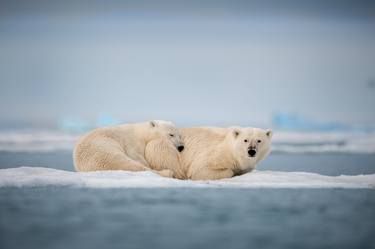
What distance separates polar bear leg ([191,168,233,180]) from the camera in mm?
8258

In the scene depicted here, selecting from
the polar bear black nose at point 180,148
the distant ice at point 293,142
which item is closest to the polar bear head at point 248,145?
the polar bear black nose at point 180,148

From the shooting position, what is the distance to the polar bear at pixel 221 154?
8258mm

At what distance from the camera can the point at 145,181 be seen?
7.30m

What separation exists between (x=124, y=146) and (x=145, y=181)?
1317 mm

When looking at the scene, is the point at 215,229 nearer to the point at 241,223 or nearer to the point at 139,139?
the point at 241,223

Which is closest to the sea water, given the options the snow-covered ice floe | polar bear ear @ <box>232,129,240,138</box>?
the snow-covered ice floe

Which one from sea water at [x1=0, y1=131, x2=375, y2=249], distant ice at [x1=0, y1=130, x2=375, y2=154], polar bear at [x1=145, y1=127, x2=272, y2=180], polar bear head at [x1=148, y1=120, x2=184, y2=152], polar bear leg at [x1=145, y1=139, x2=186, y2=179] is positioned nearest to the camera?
sea water at [x1=0, y1=131, x2=375, y2=249]

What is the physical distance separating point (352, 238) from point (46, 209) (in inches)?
106

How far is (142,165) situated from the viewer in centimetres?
818

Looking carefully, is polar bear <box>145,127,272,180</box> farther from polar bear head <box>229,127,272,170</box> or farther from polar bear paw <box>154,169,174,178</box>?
polar bear paw <box>154,169,174,178</box>

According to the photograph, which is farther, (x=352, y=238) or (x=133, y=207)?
(x=133, y=207)

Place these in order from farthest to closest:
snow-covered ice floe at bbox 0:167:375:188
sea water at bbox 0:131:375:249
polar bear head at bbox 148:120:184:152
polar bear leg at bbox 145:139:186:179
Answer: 1. polar bear head at bbox 148:120:184:152
2. polar bear leg at bbox 145:139:186:179
3. snow-covered ice floe at bbox 0:167:375:188
4. sea water at bbox 0:131:375:249

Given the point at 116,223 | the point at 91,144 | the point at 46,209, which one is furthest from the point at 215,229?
the point at 91,144

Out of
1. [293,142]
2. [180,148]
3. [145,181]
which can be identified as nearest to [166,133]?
[180,148]
